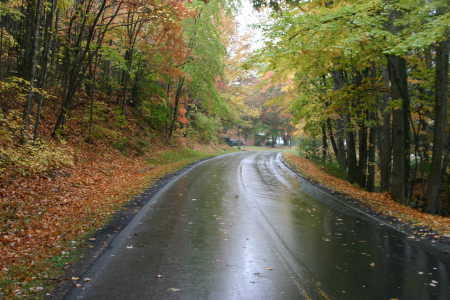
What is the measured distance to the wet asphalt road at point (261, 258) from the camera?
4.36m

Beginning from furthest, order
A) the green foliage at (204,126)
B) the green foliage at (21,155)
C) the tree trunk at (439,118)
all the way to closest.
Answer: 1. the green foliage at (204,126)
2. the tree trunk at (439,118)
3. the green foliage at (21,155)

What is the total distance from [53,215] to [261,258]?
5.32 m

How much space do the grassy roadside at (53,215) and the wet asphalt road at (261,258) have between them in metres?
0.67

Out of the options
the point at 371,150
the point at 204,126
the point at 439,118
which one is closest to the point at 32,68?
the point at 439,118

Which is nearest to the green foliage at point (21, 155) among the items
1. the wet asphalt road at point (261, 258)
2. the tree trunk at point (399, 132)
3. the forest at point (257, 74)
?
the forest at point (257, 74)

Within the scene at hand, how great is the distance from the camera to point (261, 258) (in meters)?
5.57

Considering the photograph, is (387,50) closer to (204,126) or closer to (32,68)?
(32,68)

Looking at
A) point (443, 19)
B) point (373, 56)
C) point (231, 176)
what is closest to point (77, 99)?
point (231, 176)

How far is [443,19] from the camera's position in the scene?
27.8ft

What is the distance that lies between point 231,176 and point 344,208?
7410mm

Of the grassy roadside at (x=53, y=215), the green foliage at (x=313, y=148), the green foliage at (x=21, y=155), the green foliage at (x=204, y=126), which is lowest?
the grassy roadside at (x=53, y=215)

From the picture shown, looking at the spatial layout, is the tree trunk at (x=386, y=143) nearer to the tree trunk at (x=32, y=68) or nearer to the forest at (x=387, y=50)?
the forest at (x=387, y=50)

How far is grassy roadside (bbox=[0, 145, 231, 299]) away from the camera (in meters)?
4.58

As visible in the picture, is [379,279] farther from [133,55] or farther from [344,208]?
[133,55]
